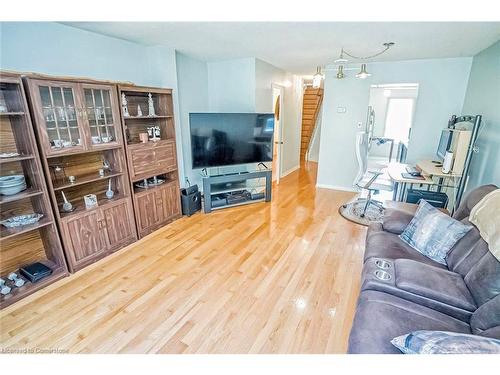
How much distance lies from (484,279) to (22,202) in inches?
136

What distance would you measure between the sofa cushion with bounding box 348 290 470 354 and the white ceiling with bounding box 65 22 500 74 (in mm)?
2349

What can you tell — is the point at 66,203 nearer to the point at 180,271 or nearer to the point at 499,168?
the point at 180,271

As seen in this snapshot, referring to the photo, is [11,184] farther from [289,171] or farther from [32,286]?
[289,171]

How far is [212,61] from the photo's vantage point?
4066mm

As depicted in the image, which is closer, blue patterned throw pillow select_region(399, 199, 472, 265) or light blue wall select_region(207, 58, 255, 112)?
blue patterned throw pillow select_region(399, 199, 472, 265)

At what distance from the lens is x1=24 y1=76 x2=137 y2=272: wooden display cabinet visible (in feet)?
6.73

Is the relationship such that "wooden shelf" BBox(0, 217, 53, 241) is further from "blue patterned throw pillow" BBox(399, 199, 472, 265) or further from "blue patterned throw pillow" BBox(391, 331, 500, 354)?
"blue patterned throw pillow" BBox(399, 199, 472, 265)

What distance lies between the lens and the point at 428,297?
1355 millimetres

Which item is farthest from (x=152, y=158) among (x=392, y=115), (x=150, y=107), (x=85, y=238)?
(x=392, y=115)

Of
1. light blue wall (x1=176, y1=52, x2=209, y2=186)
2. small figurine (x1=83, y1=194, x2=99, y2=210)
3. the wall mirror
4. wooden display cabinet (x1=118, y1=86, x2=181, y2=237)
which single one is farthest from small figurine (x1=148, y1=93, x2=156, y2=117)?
the wall mirror
